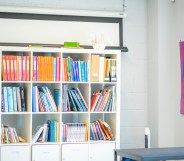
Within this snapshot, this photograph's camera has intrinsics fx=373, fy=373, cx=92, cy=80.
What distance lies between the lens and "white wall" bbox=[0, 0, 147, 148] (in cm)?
474

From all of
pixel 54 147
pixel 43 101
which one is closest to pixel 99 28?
pixel 43 101

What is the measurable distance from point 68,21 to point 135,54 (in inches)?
37.8

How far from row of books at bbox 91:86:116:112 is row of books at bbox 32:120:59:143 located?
485 mm

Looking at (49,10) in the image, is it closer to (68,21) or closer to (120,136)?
→ (68,21)

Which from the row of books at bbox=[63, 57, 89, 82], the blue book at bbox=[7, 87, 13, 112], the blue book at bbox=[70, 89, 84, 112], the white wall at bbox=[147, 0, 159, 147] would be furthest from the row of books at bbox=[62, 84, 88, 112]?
the white wall at bbox=[147, 0, 159, 147]

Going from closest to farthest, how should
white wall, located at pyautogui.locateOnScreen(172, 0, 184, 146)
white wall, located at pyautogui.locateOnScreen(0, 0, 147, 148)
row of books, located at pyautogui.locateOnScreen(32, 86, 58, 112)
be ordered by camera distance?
1. row of books, located at pyautogui.locateOnScreen(32, 86, 58, 112)
2. white wall, located at pyautogui.locateOnScreen(172, 0, 184, 146)
3. white wall, located at pyautogui.locateOnScreen(0, 0, 147, 148)

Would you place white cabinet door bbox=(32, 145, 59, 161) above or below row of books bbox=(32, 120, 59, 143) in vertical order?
below

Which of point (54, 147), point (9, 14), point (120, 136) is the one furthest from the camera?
point (120, 136)

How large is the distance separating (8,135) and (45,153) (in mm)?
445

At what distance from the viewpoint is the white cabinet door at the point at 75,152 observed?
412 cm

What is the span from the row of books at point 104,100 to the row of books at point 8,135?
0.92 meters

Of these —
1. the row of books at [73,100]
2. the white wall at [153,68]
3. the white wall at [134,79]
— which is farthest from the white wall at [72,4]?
the row of books at [73,100]

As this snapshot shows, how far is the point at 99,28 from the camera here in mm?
4680

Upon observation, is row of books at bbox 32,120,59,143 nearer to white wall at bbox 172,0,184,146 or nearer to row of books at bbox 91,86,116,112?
row of books at bbox 91,86,116,112
